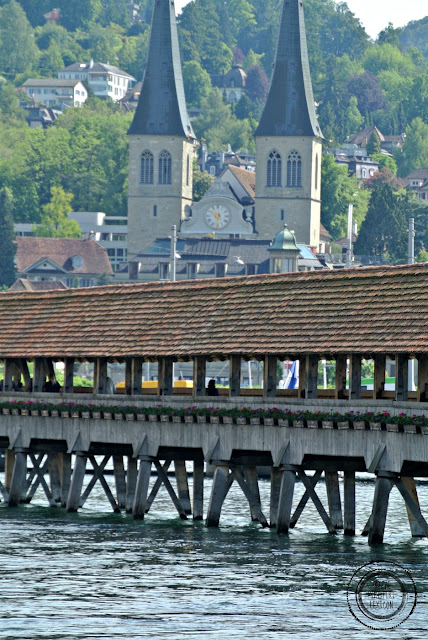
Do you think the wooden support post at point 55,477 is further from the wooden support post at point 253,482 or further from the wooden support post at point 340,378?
the wooden support post at point 340,378

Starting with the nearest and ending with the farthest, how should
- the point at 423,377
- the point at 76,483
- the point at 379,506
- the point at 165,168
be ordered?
the point at 379,506 < the point at 423,377 < the point at 76,483 < the point at 165,168

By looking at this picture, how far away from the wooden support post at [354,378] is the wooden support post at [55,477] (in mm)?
13559

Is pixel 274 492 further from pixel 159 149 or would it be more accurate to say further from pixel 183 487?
pixel 159 149

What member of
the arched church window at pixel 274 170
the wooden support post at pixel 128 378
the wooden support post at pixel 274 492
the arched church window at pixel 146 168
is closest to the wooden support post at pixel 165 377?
the wooden support post at pixel 128 378

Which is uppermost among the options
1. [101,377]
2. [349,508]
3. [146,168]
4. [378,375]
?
[146,168]

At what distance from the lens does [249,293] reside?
4516 centimetres

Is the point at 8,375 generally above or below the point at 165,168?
below

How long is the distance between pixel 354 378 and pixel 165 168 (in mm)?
156393

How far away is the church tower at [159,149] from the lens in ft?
613

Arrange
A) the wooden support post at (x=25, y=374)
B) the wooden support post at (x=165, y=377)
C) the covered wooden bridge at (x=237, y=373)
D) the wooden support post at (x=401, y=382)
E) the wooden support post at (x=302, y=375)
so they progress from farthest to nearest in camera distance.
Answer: the wooden support post at (x=25, y=374) → the wooden support post at (x=165, y=377) → the wooden support post at (x=302, y=375) → the covered wooden bridge at (x=237, y=373) → the wooden support post at (x=401, y=382)

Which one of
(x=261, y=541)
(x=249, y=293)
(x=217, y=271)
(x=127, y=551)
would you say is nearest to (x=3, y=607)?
(x=127, y=551)

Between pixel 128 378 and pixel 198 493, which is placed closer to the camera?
pixel 128 378

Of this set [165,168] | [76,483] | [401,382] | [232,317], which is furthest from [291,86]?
[401,382]

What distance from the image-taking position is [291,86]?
602ft
